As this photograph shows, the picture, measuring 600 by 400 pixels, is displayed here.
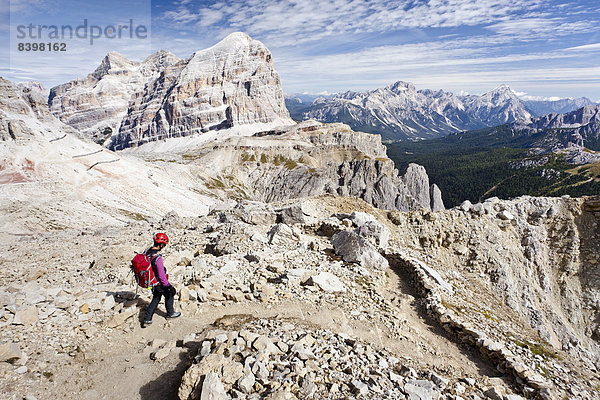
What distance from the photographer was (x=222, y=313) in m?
10.9

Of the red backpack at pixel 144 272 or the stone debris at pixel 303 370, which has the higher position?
the red backpack at pixel 144 272

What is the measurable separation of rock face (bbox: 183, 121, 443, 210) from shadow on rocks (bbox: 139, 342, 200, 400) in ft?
321

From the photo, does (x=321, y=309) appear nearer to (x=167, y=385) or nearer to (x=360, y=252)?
(x=360, y=252)

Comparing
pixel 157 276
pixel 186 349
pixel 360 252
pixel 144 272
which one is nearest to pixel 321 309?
pixel 360 252

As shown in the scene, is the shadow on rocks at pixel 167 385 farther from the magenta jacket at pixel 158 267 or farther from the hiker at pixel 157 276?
the magenta jacket at pixel 158 267

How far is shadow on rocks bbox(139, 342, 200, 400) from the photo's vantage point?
284 inches

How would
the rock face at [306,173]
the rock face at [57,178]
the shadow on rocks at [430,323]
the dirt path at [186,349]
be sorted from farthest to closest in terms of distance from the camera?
the rock face at [306,173], the rock face at [57,178], the shadow on rocks at [430,323], the dirt path at [186,349]

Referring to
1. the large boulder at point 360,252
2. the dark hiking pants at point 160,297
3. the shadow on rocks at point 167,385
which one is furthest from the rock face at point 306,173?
the shadow on rocks at point 167,385

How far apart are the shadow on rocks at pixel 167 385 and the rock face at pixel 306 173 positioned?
97.8 m

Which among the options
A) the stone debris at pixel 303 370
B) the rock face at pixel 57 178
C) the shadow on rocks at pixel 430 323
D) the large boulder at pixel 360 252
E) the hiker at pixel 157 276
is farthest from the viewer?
the rock face at pixel 57 178

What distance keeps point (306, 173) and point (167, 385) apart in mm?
115614

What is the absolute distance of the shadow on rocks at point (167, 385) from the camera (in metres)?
7.21

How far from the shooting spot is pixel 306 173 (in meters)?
122

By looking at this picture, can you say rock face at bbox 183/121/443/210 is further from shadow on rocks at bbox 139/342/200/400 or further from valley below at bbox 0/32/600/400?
shadow on rocks at bbox 139/342/200/400
